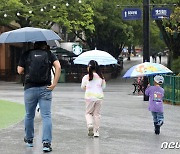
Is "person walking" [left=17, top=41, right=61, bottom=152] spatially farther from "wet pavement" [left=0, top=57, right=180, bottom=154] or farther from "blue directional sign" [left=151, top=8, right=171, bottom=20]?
"blue directional sign" [left=151, top=8, right=171, bottom=20]

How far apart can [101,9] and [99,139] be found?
31.3 meters

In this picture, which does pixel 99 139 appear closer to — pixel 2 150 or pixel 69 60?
pixel 2 150

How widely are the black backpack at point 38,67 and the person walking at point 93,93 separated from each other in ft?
6.29

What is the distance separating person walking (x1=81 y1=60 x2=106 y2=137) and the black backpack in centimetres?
192

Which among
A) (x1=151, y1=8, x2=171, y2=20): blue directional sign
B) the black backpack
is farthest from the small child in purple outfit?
(x1=151, y1=8, x2=171, y2=20): blue directional sign

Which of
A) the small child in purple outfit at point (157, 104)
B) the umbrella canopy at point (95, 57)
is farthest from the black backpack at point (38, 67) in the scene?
the umbrella canopy at point (95, 57)

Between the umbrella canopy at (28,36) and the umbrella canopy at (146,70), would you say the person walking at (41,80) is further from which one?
the umbrella canopy at (146,70)

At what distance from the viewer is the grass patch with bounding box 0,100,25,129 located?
39.7 ft

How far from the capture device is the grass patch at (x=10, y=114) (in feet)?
39.7

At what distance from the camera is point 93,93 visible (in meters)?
9.79

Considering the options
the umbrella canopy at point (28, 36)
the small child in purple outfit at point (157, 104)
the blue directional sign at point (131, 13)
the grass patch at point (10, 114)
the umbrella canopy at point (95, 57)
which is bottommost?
the grass patch at point (10, 114)

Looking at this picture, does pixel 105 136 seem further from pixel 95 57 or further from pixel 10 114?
pixel 10 114

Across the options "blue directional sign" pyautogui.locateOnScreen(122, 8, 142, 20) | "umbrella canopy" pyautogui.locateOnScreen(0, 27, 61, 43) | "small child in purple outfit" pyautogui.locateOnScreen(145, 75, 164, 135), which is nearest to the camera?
"umbrella canopy" pyautogui.locateOnScreen(0, 27, 61, 43)

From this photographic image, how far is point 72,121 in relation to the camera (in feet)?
40.4
